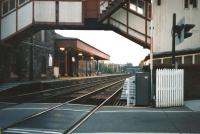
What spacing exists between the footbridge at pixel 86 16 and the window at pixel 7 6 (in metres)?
1.91

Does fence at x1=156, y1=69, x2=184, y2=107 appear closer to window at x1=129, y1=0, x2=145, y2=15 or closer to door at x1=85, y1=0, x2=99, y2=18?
door at x1=85, y1=0, x2=99, y2=18

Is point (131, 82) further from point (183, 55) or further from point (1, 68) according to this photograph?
point (1, 68)

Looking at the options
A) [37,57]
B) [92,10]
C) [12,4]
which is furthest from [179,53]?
[37,57]

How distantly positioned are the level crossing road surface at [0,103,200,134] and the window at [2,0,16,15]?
55.3 ft

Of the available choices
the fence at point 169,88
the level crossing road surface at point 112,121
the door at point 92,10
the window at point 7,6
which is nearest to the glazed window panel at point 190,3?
the door at point 92,10

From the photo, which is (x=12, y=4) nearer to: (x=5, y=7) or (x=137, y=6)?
(x=5, y=7)

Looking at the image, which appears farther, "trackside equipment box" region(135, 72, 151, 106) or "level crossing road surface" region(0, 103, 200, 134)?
"trackside equipment box" region(135, 72, 151, 106)

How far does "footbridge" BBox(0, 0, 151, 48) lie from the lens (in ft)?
95.0

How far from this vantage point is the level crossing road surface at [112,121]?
11156 mm

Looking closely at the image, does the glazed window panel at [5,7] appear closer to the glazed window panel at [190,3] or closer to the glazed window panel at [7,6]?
the glazed window panel at [7,6]

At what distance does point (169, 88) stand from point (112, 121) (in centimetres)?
511

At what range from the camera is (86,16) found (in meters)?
29.1

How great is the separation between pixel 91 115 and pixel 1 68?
20.4 metres

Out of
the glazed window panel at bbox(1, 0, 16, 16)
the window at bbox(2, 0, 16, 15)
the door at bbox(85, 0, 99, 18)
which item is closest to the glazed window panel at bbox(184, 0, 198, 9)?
the door at bbox(85, 0, 99, 18)
